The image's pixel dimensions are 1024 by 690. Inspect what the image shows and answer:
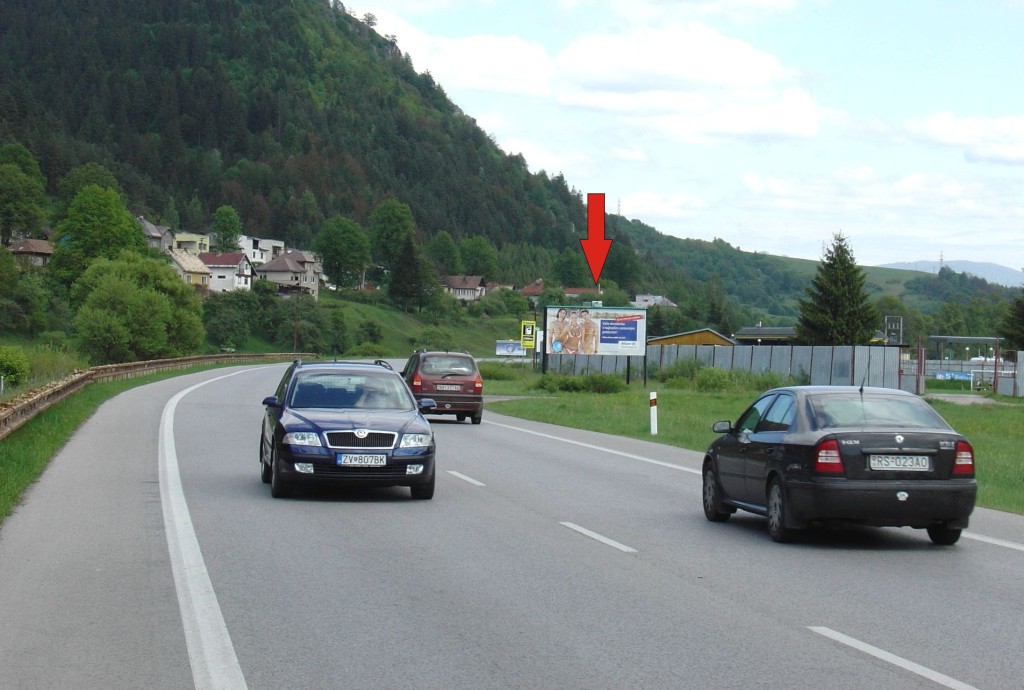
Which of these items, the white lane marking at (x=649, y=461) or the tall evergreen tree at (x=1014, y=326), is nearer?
the white lane marking at (x=649, y=461)

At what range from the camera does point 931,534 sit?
39.8 feet

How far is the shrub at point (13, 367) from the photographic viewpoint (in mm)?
45688

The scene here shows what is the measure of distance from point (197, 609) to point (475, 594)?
1.88 metres

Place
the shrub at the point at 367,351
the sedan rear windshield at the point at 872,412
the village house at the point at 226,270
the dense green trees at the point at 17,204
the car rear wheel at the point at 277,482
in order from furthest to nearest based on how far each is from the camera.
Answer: the village house at the point at 226,270
the dense green trees at the point at 17,204
the shrub at the point at 367,351
the car rear wheel at the point at 277,482
the sedan rear windshield at the point at 872,412

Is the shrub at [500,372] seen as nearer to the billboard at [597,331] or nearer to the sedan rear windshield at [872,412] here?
the billboard at [597,331]

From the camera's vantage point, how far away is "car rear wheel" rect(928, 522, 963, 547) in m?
11.9

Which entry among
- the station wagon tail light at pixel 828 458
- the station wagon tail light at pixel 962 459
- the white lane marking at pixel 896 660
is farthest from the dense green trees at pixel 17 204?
the white lane marking at pixel 896 660

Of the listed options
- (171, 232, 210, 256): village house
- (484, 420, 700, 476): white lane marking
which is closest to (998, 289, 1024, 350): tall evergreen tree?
(484, 420, 700, 476): white lane marking

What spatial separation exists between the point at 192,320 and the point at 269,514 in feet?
295

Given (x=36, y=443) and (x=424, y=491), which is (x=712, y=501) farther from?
(x=36, y=443)

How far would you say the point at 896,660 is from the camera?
712 centimetres

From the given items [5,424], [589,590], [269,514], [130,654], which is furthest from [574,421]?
[130,654]

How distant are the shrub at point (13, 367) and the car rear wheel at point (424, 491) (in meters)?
34.0

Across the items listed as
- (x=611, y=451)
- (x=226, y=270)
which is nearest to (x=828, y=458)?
(x=611, y=451)
